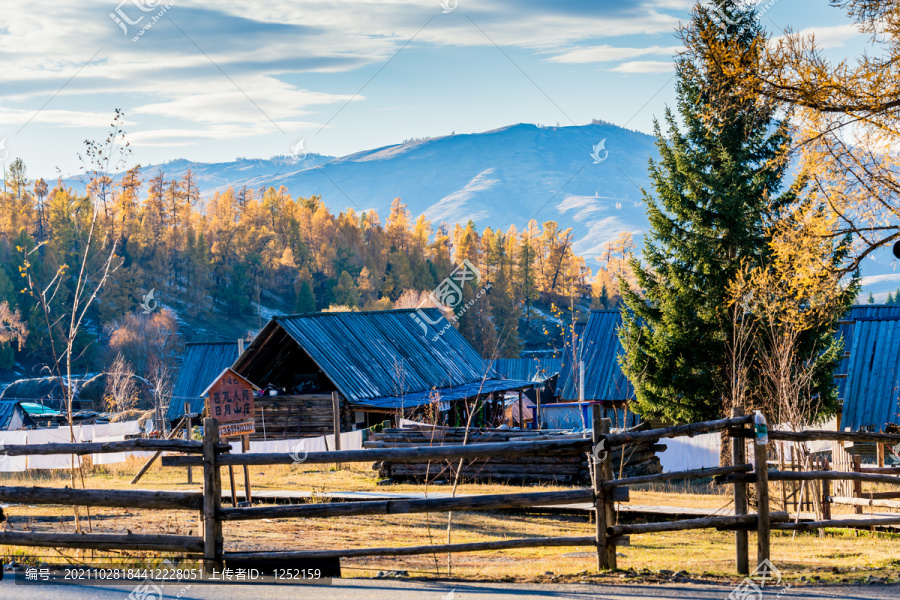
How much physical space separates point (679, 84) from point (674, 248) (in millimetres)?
4620

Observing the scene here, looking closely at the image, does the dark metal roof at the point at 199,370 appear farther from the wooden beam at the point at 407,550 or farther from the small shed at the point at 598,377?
the wooden beam at the point at 407,550

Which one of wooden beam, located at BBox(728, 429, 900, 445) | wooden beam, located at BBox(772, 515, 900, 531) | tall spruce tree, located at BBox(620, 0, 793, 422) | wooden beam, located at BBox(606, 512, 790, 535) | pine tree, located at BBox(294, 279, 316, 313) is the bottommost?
wooden beam, located at BBox(772, 515, 900, 531)

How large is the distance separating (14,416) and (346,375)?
36.9m

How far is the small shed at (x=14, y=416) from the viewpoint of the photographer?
2124 inches

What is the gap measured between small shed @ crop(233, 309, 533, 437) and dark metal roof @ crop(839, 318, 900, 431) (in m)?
12.0

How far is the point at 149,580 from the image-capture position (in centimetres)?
802

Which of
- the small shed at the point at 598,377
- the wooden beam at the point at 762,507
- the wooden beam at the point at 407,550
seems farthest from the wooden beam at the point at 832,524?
the small shed at the point at 598,377

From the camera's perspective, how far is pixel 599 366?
122 feet

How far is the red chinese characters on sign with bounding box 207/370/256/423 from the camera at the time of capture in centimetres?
1597

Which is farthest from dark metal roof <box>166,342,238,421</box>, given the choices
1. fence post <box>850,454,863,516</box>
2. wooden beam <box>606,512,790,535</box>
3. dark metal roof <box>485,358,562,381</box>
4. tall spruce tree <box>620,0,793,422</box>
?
wooden beam <box>606,512,790,535</box>

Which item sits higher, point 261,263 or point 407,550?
point 261,263

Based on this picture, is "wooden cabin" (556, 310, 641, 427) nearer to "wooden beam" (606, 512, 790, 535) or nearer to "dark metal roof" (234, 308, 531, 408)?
"dark metal roof" (234, 308, 531, 408)

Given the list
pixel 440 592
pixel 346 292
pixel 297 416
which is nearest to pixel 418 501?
pixel 440 592

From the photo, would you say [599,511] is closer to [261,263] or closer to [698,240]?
[698,240]
